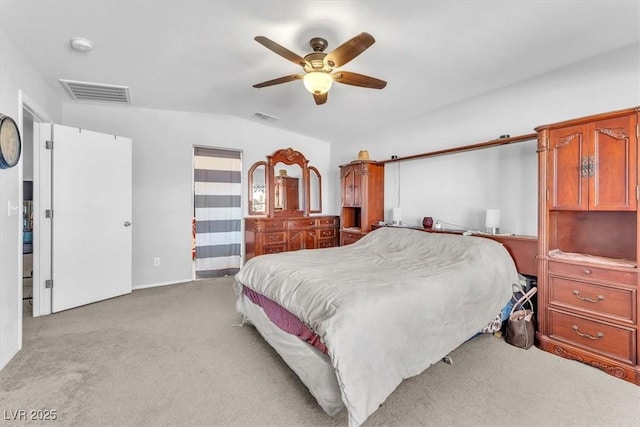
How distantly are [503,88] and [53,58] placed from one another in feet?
14.5

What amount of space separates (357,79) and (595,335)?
8.66ft

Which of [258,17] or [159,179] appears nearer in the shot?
[258,17]

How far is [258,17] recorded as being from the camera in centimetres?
211

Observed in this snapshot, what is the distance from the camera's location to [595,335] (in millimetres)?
2090

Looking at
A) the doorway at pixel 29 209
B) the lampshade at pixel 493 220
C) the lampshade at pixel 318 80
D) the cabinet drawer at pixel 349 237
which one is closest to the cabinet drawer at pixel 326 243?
the cabinet drawer at pixel 349 237

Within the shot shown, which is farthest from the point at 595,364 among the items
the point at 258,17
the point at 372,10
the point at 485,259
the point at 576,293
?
the point at 258,17

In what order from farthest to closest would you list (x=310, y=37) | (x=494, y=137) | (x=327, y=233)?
(x=327, y=233)
(x=494, y=137)
(x=310, y=37)

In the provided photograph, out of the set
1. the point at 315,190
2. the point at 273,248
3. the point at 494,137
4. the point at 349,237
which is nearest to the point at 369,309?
the point at 494,137

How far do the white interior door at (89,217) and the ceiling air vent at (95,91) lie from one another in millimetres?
454

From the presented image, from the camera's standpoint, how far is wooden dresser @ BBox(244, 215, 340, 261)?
4570mm

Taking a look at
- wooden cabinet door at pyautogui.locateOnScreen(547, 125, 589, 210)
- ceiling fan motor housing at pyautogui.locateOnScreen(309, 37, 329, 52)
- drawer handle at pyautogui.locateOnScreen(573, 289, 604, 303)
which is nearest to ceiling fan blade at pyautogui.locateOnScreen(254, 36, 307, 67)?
ceiling fan motor housing at pyautogui.locateOnScreen(309, 37, 329, 52)

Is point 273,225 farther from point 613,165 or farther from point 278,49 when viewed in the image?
point 613,165

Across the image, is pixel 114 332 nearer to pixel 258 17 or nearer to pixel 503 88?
pixel 258 17

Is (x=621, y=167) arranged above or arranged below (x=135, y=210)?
above
